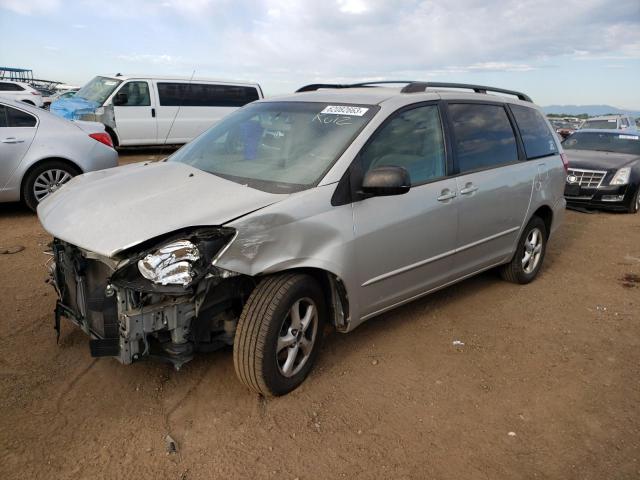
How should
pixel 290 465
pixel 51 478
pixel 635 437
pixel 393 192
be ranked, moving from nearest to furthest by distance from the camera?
pixel 51 478 → pixel 290 465 → pixel 635 437 → pixel 393 192

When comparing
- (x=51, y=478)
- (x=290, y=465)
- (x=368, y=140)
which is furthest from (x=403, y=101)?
(x=51, y=478)

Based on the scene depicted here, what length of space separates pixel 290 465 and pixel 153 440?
718 mm

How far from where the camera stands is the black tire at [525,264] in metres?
5.01

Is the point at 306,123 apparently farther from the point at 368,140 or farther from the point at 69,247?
the point at 69,247

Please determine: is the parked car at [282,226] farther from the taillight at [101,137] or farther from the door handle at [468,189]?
the taillight at [101,137]

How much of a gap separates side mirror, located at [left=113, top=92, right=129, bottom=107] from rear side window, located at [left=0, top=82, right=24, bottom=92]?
38.4 ft

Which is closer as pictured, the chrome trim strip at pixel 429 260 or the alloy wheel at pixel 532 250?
the chrome trim strip at pixel 429 260

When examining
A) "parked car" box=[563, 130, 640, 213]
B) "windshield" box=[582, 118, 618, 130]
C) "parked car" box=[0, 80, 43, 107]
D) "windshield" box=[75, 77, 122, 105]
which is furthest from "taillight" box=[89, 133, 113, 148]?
"parked car" box=[0, 80, 43, 107]

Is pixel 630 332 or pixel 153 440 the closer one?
pixel 153 440

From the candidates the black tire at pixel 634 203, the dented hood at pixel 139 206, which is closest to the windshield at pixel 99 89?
the dented hood at pixel 139 206

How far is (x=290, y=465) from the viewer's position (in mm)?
2572

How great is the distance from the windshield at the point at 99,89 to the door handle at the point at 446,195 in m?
10.8

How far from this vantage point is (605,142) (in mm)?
10680

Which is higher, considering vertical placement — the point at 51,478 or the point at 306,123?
the point at 306,123
